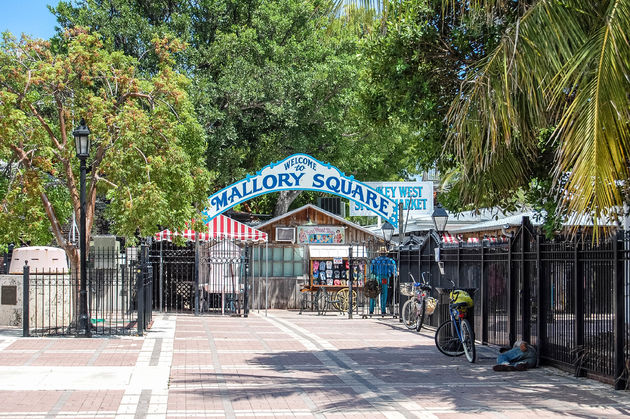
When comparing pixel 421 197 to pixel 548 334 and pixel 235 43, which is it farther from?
pixel 548 334

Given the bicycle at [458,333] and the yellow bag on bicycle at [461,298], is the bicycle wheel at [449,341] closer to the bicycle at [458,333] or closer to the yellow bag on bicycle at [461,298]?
the bicycle at [458,333]

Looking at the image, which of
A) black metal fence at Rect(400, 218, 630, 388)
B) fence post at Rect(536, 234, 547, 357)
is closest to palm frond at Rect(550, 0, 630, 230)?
black metal fence at Rect(400, 218, 630, 388)

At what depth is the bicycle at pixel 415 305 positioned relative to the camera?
62.6 feet

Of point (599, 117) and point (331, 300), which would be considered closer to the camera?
point (599, 117)

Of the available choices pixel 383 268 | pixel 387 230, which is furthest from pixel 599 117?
pixel 387 230

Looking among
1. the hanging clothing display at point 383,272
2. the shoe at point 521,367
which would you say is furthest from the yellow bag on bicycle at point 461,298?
the hanging clothing display at point 383,272

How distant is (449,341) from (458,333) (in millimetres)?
332

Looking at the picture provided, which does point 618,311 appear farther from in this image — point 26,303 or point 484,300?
point 26,303

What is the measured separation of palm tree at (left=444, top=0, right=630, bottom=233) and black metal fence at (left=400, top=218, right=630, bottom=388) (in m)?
1.02

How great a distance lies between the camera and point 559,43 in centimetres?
893

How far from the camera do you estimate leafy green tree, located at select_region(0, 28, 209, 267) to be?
17.0m

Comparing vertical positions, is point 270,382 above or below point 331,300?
above

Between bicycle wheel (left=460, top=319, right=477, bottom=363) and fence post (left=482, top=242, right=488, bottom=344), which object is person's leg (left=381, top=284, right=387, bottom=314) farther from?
bicycle wheel (left=460, top=319, right=477, bottom=363)

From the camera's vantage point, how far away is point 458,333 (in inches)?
543
